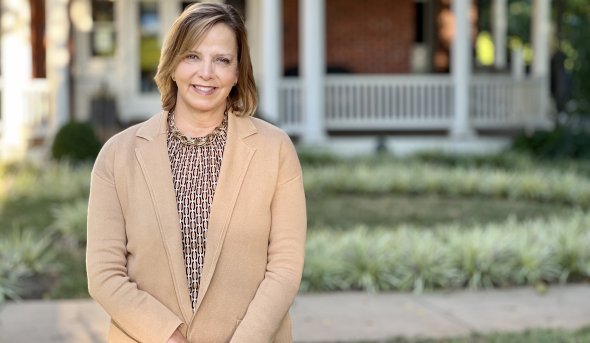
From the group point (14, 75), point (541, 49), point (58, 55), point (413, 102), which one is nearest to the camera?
point (58, 55)

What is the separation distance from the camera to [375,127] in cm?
1788

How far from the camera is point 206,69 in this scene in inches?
123

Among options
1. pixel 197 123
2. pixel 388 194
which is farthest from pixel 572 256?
pixel 197 123

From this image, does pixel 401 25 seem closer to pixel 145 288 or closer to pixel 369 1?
pixel 369 1

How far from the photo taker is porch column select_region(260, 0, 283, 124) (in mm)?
16219

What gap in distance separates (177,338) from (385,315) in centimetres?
424

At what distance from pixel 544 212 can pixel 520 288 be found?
3.77 meters

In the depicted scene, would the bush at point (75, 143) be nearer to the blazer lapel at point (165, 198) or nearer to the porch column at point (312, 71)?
the porch column at point (312, 71)

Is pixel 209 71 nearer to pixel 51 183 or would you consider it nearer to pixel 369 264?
pixel 369 264

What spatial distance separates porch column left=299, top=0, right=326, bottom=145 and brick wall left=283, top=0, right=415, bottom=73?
10.6 feet

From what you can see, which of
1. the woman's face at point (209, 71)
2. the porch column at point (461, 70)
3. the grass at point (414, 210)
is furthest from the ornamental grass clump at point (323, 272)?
the porch column at point (461, 70)

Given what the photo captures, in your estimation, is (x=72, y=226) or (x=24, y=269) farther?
(x=72, y=226)

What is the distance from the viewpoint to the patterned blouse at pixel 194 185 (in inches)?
123

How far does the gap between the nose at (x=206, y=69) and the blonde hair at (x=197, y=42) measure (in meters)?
0.06
